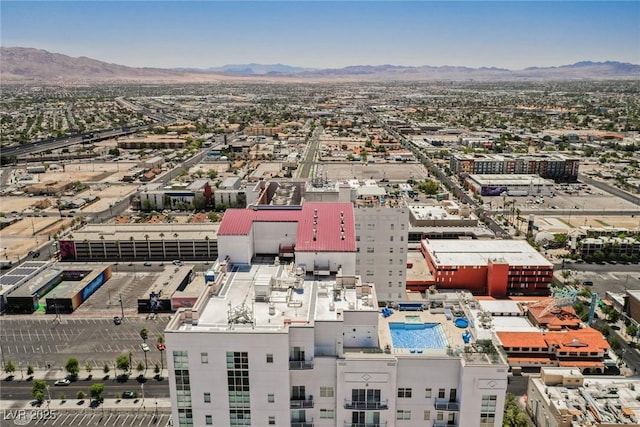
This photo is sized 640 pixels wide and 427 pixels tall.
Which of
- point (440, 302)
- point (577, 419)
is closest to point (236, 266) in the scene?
point (440, 302)

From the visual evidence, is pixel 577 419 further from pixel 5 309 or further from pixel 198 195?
pixel 198 195

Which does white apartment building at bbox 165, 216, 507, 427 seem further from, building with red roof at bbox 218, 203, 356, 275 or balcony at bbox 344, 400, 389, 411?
building with red roof at bbox 218, 203, 356, 275

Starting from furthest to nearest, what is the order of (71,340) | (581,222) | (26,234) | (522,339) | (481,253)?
(581,222) → (26,234) → (481,253) → (71,340) → (522,339)

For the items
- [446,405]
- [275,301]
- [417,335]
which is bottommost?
[446,405]

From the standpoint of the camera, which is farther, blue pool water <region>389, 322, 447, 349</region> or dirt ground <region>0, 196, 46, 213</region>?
dirt ground <region>0, 196, 46, 213</region>

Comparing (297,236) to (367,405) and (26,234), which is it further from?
(26,234)

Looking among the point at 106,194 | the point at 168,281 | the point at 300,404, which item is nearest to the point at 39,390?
the point at 168,281

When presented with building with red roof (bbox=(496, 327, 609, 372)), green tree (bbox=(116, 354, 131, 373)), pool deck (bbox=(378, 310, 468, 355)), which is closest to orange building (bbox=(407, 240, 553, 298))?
building with red roof (bbox=(496, 327, 609, 372))

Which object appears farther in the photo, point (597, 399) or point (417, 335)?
point (597, 399)
